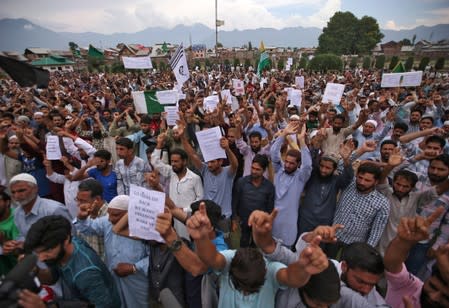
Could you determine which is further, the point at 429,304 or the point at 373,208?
the point at 373,208

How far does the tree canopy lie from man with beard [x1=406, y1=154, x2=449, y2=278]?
6522 cm

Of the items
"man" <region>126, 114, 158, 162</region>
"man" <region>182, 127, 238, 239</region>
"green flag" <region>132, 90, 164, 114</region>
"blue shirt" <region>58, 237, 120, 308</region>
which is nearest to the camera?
"blue shirt" <region>58, 237, 120, 308</region>

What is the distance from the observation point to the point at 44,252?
1869 millimetres

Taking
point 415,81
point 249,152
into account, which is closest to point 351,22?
point 415,81

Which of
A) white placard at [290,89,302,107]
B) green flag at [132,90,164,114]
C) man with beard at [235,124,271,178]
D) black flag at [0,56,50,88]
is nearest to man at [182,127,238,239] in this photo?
man with beard at [235,124,271,178]

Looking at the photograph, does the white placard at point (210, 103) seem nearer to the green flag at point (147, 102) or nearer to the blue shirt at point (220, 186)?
the green flag at point (147, 102)

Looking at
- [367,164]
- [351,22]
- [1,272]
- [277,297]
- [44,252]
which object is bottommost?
[1,272]

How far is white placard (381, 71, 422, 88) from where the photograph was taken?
25.0 ft

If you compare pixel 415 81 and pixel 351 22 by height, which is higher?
pixel 351 22

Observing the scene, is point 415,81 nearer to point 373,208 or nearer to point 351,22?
point 373,208

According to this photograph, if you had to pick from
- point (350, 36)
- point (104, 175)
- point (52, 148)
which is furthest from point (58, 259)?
point (350, 36)

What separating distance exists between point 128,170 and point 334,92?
5.17 meters

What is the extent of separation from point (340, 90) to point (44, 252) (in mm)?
6549

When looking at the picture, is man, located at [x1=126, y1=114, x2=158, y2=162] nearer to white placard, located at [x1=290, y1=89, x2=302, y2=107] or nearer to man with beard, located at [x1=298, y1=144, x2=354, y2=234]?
man with beard, located at [x1=298, y1=144, x2=354, y2=234]
